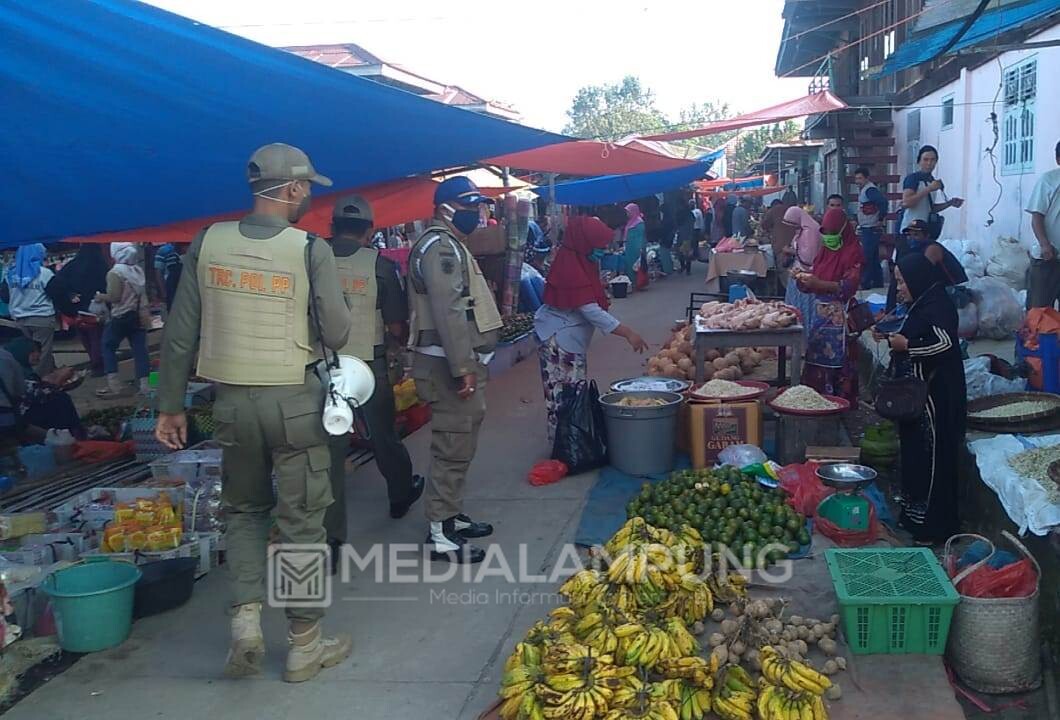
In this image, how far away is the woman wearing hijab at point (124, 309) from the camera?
9.35m

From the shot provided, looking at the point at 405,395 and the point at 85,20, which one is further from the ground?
the point at 85,20

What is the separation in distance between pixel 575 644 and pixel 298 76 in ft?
8.90

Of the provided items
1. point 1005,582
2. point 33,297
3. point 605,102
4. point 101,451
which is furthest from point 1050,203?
point 605,102

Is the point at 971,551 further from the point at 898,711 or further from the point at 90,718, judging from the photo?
the point at 90,718

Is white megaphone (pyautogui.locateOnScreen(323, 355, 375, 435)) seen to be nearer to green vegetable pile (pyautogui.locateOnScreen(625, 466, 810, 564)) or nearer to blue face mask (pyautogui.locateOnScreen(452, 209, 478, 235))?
blue face mask (pyautogui.locateOnScreen(452, 209, 478, 235))

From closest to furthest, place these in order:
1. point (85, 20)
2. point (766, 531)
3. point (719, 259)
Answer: point (85, 20) → point (766, 531) → point (719, 259)

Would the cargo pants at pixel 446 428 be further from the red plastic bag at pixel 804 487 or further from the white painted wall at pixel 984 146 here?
the white painted wall at pixel 984 146

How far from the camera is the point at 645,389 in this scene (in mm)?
6766

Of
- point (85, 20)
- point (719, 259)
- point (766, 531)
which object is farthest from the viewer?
point (719, 259)

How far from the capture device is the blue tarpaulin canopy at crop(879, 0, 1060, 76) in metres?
→ 6.01

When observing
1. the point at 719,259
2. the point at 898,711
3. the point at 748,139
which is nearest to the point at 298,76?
the point at 898,711

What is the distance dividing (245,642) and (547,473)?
2.87 m

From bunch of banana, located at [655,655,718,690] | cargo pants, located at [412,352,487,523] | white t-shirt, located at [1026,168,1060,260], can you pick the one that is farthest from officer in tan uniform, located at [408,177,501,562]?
white t-shirt, located at [1026,168,1060,260]

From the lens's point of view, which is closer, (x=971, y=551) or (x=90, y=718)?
(x=90, y=718)
